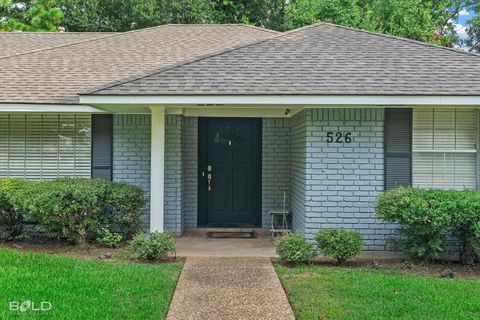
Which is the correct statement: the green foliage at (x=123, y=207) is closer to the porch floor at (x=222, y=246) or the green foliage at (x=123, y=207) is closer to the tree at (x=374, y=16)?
the porch floor at (x=222, y=246)

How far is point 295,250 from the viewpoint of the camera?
6578mm

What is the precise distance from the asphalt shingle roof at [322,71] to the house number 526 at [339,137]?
817mm

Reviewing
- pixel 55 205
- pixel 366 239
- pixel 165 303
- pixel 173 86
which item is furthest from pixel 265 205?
pixel 165 303

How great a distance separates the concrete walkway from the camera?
468cm

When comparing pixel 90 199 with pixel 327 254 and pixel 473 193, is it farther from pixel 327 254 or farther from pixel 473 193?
pixel 473 193

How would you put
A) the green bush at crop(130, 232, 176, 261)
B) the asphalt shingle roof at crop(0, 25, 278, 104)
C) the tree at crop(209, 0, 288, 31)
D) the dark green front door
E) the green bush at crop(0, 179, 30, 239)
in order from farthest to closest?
the tree at crop(209, 0, 288, 31) → the dark green front door → the asphalt shingle roof at crop(0, 25, 278, 104) → the green bush at crop(0, 179, 30, 239) → the green bush at crop(130, 232, 176, 261)

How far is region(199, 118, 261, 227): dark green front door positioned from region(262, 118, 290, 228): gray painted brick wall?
0.18m

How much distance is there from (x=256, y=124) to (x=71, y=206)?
417 cm

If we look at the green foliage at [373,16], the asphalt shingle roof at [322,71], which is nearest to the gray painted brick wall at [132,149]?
the asphalt shingle roof at [322,71]

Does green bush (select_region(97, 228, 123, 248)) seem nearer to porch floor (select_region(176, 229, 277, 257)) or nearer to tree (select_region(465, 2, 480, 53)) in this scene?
porch floor (select_region(176, 229, 277, 257))

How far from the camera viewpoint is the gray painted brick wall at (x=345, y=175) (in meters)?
7.52

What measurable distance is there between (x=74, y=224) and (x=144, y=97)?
233 centimetres

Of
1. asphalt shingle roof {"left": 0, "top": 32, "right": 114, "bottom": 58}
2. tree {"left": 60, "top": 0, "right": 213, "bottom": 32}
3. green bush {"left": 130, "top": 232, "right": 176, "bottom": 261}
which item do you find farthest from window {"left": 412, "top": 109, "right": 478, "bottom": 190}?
tree {"left": 60, "top": 0, "right": 213, "bottom": 32}

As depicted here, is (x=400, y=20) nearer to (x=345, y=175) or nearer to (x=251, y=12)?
(x=251, y=12)
